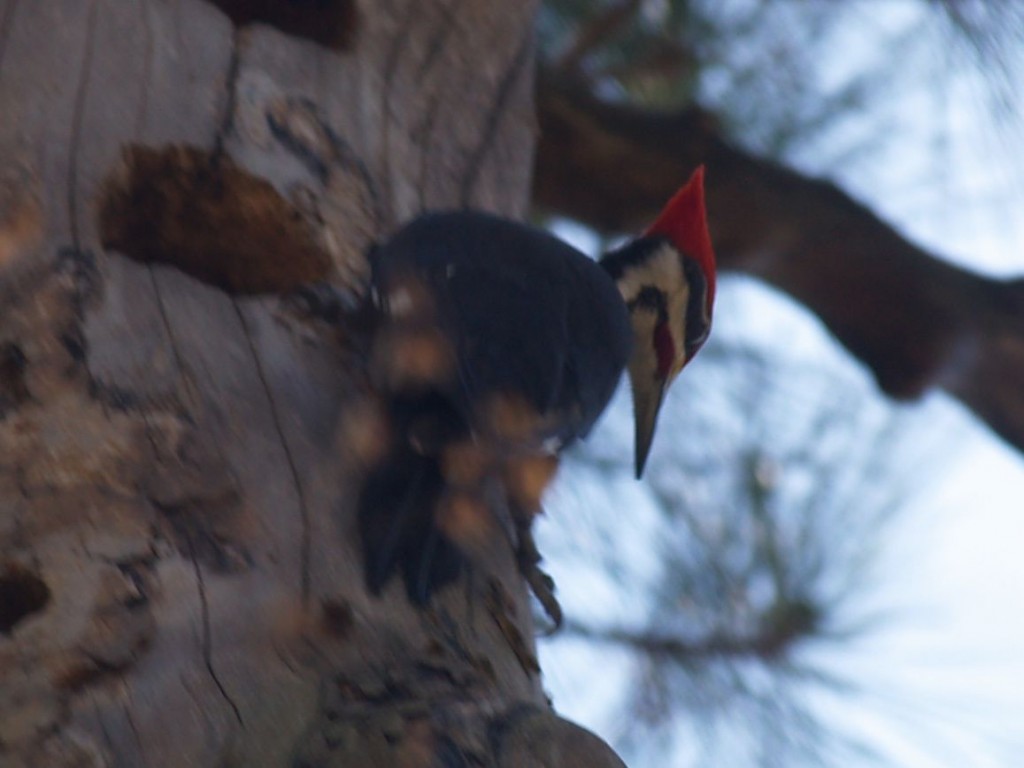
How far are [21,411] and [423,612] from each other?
0.40 m

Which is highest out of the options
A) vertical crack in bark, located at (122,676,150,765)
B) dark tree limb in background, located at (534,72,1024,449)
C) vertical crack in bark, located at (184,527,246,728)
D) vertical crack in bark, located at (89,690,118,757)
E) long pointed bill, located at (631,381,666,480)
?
vertical crack in bark, located at (184,527,246,728)

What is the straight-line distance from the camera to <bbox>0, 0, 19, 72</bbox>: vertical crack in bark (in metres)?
1.43

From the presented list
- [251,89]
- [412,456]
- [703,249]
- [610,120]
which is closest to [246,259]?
[251,89]

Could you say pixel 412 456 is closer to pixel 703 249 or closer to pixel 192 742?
pixel 192 742

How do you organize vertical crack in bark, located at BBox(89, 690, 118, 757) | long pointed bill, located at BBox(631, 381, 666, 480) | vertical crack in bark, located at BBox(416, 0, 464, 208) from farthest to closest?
long pointed bill, located at BBox(631, 381, 666, 480), vertical crack in bark, located at BBox(416, 0, 464, 208), vertical crack in bark, located at BBox(89, 690, 118, 757)

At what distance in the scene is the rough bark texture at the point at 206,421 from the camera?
1.09 meters

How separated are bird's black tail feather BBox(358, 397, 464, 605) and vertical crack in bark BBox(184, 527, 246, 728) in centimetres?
17

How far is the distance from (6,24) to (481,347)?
59 cm

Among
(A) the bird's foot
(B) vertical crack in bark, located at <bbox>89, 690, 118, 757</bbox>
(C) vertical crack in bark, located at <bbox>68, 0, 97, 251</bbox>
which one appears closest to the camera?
(B) vertical crack in bark, located at <bbox>89, 690, 118, 757</bbox>

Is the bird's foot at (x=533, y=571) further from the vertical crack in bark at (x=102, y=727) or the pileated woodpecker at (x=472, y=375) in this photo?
the vertical crack in bark at (x=102, y=727)

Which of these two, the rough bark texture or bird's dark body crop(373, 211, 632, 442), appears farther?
bird's dark body crop(373, 211, 632, 442)

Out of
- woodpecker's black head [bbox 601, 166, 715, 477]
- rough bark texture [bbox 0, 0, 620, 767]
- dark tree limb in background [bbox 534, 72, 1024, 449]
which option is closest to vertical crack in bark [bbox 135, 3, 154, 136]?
rough bark texture [bbox 0, 0, 620, 767]

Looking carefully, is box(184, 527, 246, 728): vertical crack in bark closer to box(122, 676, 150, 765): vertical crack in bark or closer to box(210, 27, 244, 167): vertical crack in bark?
box(122, 676, 150, 765): vertical crack in bark

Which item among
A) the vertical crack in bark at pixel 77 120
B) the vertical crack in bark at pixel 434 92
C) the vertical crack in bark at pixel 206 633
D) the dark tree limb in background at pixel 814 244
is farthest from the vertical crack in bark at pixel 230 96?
the dark tree limb in background at pixel 814 244
